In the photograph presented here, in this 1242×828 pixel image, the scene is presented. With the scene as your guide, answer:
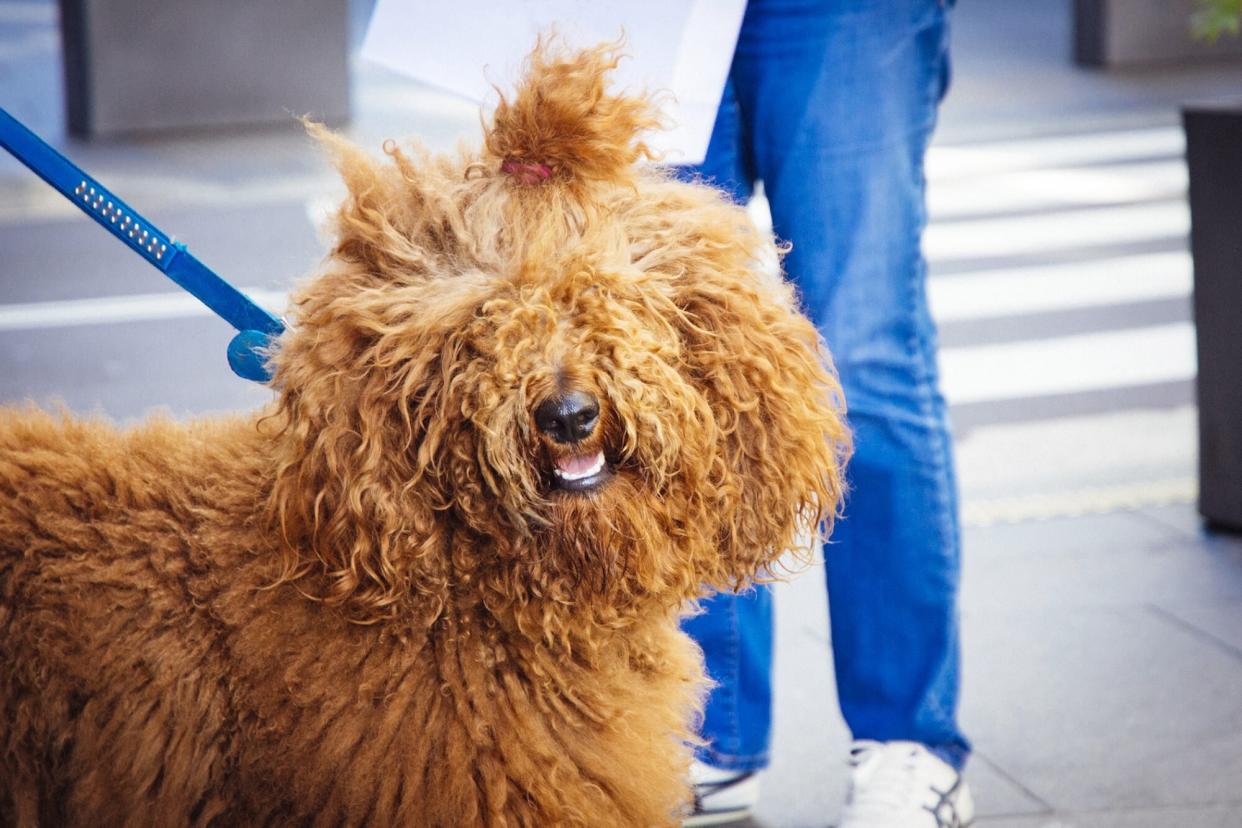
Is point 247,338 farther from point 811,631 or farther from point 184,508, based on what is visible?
point 811,631

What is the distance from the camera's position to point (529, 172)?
186cm

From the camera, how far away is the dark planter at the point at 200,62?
11.1m

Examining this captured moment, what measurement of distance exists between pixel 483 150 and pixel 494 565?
1.73ft

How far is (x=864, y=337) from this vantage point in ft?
8.72

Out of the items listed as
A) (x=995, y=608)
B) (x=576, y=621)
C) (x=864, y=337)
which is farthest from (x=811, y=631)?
(x=576, y=621)

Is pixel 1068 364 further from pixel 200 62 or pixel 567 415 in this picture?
pixel 200 62

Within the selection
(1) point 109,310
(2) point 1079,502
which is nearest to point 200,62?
(1) point 109,310

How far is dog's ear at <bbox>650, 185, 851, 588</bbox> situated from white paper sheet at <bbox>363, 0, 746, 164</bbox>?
1.37 feet

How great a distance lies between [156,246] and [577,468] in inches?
28.1

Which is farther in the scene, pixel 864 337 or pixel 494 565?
pixel 864 337

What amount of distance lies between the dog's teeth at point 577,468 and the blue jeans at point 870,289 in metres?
0.94

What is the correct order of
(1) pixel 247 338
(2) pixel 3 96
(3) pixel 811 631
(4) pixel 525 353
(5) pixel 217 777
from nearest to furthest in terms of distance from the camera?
(4) pixel 525 353 → (5) pixel 217 777 → (1) pixel 247 338 → (3) pixel 811 631 → (2) pixel 3 96

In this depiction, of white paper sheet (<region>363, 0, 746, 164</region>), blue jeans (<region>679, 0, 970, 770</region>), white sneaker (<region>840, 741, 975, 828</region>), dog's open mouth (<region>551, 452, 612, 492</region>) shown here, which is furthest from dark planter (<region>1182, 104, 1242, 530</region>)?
dog's open mouth (<region>551, 452, 612, 492</region>)

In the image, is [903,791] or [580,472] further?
[903,791]
